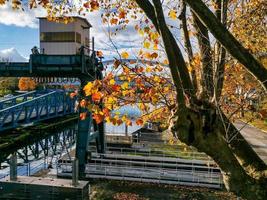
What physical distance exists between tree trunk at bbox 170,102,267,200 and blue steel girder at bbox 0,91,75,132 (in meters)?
14.9

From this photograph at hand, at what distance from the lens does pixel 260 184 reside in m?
4.83

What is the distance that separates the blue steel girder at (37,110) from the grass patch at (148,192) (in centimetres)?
593

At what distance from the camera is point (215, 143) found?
14.7 feet

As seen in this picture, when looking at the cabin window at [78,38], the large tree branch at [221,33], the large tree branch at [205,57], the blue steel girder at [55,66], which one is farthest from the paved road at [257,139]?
the large tree branch at [221,33]

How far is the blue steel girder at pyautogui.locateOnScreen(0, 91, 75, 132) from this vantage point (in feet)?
62.2

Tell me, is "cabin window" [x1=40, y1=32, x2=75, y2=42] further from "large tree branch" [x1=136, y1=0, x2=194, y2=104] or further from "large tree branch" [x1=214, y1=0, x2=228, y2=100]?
"large tree branch" [x1=136, y1=0, x2=194, y2=104]

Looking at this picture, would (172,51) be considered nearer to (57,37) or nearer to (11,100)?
(11,100)

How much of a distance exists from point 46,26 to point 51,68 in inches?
338

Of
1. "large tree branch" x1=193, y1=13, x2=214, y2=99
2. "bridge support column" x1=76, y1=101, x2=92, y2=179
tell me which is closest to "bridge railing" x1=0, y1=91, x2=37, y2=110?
"bridge support column" x1=76, y1=101, x2=92, y2=179

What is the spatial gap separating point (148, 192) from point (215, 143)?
47.3ft

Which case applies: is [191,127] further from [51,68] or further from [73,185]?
[51,68]

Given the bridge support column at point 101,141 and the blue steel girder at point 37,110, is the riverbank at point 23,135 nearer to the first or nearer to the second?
the blue steel girder at point 37,110

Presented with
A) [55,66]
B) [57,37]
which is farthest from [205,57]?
[57,37]

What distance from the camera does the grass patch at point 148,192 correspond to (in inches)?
690
